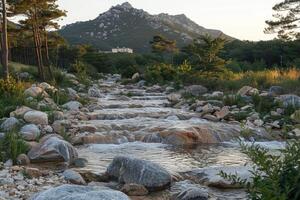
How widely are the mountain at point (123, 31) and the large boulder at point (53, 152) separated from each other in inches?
4759

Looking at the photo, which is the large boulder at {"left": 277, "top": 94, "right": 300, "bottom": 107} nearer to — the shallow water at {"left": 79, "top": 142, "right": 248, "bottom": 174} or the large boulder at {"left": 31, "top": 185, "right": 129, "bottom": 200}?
the shallow water at {"left": 79, "top": 142, "right": 248, "bottom": 174}

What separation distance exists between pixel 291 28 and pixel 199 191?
65.4 ft

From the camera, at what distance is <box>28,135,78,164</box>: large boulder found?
8719 millimetres

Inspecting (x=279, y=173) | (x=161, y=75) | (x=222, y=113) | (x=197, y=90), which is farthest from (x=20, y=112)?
(x=161, y=75)

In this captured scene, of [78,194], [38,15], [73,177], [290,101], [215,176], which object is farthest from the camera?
[38,15]

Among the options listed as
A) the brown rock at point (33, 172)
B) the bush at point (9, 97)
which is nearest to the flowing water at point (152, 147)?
the brown rock at point (33, 172)

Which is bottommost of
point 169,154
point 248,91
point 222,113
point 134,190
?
point 169,154

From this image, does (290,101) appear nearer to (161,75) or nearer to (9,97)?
(9,97)

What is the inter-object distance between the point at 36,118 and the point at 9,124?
0.99 meters

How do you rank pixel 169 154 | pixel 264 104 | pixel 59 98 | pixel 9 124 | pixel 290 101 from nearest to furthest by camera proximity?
pixel 169 154 < pixel 9 124 < pixel 290 101 < pixel 264 104 < pixel 59 98

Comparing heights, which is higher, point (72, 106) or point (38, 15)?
point (38, 15)

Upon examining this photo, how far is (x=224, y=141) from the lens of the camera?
1182cm

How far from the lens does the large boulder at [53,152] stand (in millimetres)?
8719

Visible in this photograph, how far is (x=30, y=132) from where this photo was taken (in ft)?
34.5
